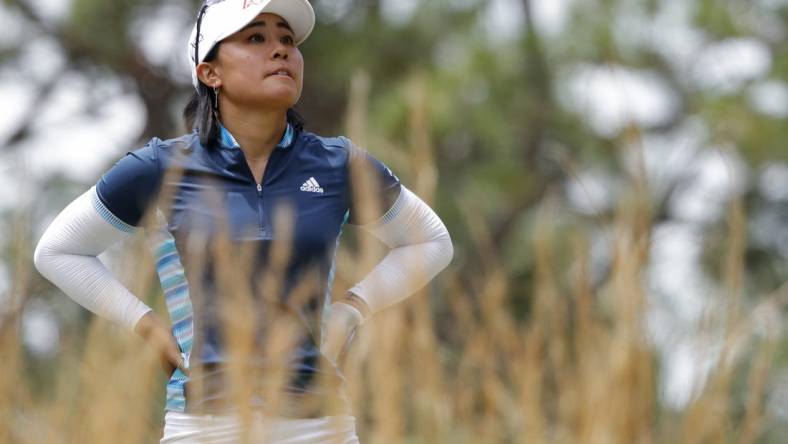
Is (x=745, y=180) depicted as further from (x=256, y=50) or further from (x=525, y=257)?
(x=256, y=50)

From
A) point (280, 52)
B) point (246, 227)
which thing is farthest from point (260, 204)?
point (280, 52)

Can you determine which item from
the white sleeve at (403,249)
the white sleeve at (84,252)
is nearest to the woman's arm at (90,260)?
the white sleeve at (84,252)

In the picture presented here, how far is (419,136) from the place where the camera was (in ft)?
4.77

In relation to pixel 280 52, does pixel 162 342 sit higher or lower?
lower

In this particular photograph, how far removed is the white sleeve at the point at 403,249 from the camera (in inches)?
63.1

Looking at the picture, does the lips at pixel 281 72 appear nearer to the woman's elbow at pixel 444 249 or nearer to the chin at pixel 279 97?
the chin at pixel 279 97

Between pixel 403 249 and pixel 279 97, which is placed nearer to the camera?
pixel 279 97

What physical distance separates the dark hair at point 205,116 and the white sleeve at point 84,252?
0.12 m

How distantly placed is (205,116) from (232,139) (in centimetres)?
5

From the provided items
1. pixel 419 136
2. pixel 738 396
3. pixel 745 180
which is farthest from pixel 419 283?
pixel 745 180

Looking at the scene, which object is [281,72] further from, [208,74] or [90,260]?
[90,260]

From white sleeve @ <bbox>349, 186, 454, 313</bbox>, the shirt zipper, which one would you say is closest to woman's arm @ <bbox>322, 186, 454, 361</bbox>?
white sleeve @ <bbox>349, 186, 454, 313</bbox>

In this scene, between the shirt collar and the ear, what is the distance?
0.15ft

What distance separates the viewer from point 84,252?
1.59 meters
